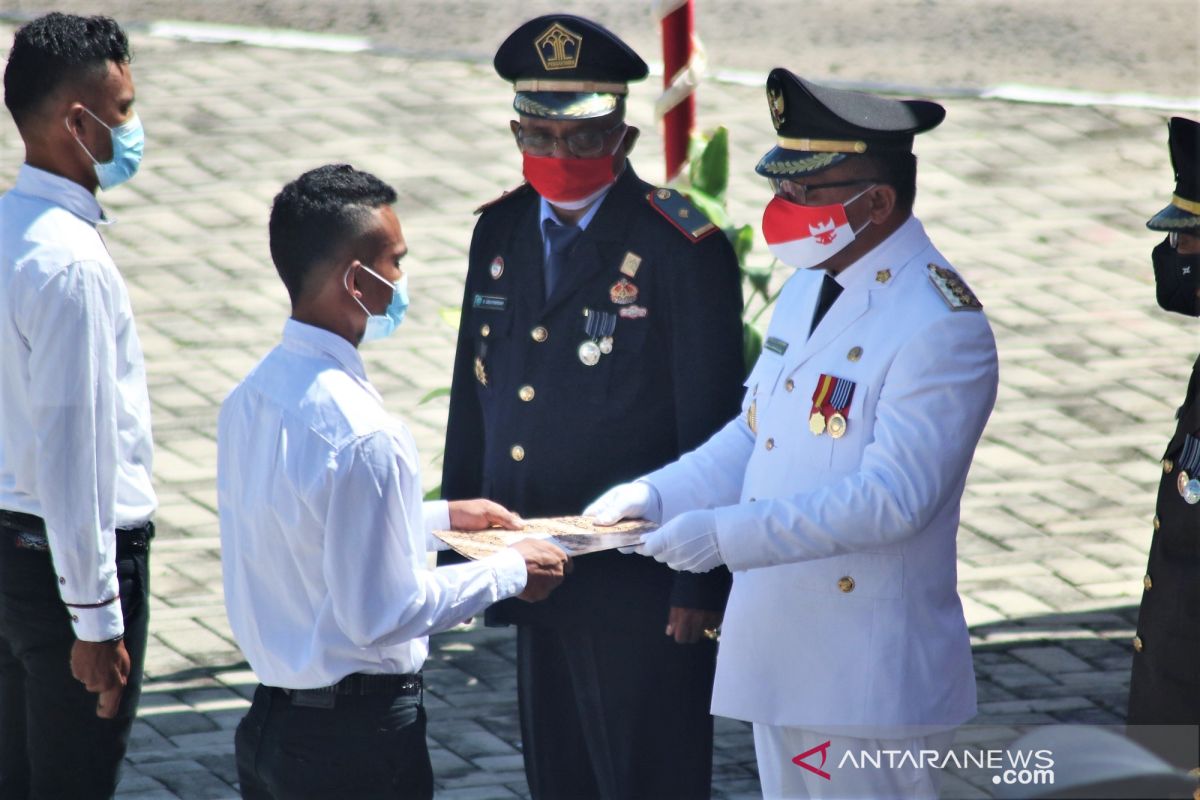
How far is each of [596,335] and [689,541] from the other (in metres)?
0.89

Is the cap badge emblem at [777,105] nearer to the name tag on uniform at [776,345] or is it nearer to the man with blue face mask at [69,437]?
the name tag on uniform at [776,345]

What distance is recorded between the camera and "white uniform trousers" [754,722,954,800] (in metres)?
3.91

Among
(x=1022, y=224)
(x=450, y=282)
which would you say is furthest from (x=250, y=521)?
(x=1022, y=224)

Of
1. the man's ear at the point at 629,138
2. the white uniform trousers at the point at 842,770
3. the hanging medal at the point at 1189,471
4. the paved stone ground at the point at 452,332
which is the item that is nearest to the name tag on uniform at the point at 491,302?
the man's ear at the point at 629,138

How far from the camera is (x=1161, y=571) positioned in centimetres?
395

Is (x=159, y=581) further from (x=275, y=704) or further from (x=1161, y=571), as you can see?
(x=1161, y=571)

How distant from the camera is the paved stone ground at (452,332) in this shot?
610 cm

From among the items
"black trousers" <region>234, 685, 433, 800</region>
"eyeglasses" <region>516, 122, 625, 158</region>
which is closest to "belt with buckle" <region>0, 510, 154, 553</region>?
"black trousers" <region>234, 685, 433, 800</region>

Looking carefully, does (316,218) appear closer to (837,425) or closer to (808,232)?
(808,232)

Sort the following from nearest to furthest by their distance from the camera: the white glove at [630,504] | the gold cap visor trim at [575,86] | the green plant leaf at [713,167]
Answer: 1. the white glove at [630,504]
2. the gold cap visor trim at [575,86]
3. the green plant leaf at [713,167]

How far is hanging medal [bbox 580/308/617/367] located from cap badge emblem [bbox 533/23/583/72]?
2.25 ft

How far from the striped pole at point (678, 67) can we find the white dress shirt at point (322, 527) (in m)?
2.86

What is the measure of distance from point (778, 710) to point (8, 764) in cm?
204

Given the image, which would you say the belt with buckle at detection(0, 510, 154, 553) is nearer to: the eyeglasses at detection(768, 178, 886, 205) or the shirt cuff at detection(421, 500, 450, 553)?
the shirt cuff at detection(421, 500, 450, 553)
